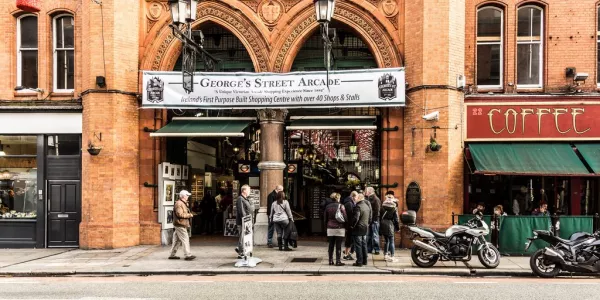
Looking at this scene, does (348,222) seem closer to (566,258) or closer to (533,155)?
(566,258)

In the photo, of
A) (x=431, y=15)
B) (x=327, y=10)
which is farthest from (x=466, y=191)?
(x=327, y=10)

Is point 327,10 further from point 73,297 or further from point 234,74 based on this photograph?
point 73,297

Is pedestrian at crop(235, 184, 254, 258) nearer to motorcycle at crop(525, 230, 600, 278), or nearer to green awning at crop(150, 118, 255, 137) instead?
green awning at crop(150, 118, 255, 137)

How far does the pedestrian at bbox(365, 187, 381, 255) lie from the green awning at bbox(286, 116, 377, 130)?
7.76 ft

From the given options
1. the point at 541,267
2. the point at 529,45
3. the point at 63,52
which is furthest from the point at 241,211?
the point at 529,45

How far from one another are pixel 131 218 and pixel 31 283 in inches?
226

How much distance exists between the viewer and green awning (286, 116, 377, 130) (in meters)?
17.3

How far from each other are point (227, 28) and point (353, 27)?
374 centimetres

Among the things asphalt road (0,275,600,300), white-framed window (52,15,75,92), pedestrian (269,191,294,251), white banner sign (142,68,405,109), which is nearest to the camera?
asphalt road (0,275,600,300)

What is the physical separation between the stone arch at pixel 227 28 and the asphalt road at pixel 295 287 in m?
7.43

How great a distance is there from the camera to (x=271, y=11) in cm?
1794

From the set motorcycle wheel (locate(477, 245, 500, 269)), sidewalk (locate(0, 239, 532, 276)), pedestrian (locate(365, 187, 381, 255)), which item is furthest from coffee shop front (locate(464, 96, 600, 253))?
motorcycle wheel (locate(477, 245, 500, 269))

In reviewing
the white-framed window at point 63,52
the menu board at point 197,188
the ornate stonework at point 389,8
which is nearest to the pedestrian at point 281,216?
the menu board at point 197,188

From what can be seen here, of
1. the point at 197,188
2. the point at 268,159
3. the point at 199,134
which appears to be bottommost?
the point at 197,188
